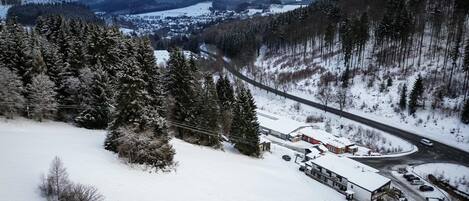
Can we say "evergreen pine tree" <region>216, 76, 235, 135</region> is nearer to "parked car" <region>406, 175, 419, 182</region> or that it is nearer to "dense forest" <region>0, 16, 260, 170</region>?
"dense forest" <region>0, 16, 260, 170</region>

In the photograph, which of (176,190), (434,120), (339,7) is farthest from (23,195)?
(339,7)

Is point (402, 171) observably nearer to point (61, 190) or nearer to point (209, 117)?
point (209, 117)

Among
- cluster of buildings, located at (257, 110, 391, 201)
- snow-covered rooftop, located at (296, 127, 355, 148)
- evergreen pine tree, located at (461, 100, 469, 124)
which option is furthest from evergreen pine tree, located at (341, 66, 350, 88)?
evergreen pine tree, located at (461, 100, 469, 124)

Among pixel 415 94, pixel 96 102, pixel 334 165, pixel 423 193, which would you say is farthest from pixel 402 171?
pixel 96 102

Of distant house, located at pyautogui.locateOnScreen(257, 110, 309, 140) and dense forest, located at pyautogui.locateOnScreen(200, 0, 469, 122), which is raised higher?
dense forest, located at pyautogui.locateOnScreen(200, 0, 469, 122)

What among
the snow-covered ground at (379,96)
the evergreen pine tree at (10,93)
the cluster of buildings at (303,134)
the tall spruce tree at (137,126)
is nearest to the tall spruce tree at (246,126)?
the tall spruce tree at (137,126)
